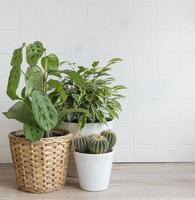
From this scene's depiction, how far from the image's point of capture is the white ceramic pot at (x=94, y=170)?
124cm

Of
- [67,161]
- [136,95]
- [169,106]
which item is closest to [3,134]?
[67,161]

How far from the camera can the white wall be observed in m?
1.54

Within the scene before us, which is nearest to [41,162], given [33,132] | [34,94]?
[33,132]

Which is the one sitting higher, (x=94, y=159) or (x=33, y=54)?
(x=33, y=54)

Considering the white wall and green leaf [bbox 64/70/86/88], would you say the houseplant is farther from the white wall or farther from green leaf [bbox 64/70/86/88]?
the white wall

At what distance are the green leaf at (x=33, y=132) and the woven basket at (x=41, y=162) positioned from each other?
0.09ft

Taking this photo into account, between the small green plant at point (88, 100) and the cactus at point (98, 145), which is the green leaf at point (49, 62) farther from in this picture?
the cactus at point (98, 145)

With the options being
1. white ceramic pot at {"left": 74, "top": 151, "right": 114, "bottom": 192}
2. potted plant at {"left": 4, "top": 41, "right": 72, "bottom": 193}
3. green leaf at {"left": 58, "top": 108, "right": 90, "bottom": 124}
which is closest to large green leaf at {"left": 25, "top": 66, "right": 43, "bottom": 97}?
potted plant at {"left": 4, "top": 41, "right": 72, "bottom": 193}

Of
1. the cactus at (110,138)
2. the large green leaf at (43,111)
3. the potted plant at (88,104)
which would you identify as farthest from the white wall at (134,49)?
the large green leaf at (43,111)

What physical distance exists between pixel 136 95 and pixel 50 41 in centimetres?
39

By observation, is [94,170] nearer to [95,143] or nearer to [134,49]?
[95,143]

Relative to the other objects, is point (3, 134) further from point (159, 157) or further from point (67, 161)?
point (159, 157)

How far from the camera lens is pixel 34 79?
1.19 meters

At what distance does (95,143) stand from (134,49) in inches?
19.2
